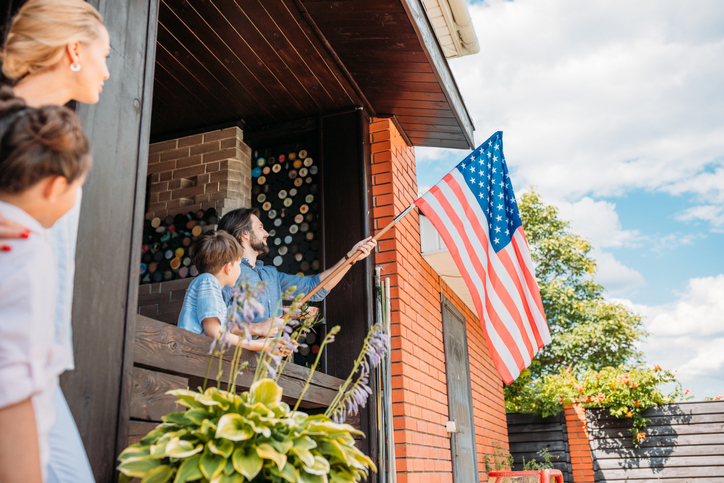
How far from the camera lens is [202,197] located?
4.18 metres

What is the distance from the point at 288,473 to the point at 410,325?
118 inches

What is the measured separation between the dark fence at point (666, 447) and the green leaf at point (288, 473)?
9125 millimetres

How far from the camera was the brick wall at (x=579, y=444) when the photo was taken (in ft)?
29.5

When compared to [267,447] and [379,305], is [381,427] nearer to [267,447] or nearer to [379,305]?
[379,305]

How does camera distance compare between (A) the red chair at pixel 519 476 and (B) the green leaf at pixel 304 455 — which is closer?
(B) the green leaf at pixel 304 455

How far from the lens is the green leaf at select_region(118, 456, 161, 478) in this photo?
1193 millimetres

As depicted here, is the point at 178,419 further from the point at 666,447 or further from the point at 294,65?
the point at 666,447

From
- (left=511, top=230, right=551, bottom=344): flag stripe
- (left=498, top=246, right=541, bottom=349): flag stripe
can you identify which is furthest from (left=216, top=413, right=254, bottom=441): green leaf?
(left=511, top=230, right=551, bottom=344): flag stripe

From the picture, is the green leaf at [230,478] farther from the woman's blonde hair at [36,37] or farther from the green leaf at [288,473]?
the woman's blonde hair at [36,37]

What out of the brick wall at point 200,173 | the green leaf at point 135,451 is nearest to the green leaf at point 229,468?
the green leaf at point 135,451

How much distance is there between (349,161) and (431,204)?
80cm

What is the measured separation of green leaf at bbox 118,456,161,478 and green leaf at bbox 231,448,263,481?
0.62 ft

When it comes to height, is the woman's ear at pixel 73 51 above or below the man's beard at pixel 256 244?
below

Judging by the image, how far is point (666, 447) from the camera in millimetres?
8602
